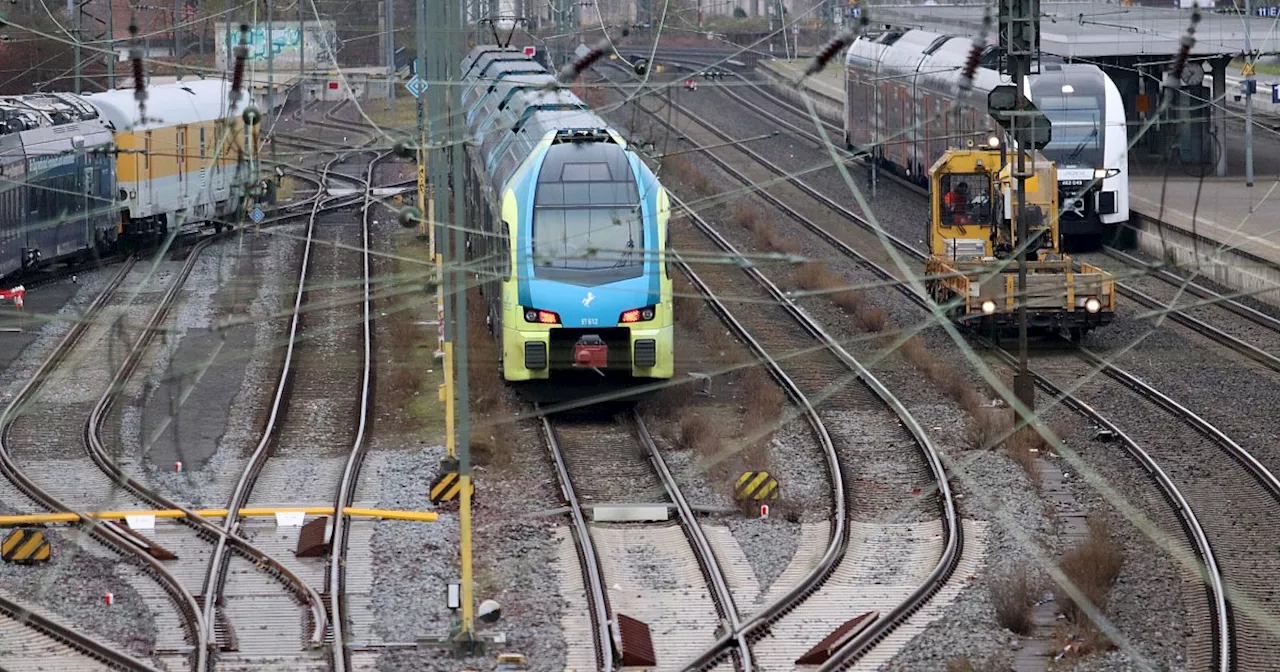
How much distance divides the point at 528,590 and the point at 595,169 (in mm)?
6875

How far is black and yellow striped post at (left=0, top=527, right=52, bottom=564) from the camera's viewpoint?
15062 millimetres

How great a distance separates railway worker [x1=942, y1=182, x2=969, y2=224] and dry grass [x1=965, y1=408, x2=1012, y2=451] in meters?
6.91

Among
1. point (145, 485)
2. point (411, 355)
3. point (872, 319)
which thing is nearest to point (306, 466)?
point (145, 485)

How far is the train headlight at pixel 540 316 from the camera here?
19672mm

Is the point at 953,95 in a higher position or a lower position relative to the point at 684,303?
higher

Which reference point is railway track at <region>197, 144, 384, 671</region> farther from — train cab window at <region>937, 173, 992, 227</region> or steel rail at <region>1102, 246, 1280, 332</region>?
steel rail at <region>1102, 246, 1280, 332</region>

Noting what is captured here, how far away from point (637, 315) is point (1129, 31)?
27.4 m

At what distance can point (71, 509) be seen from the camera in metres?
16.4

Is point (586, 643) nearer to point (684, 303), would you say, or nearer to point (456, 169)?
point (456, 169)

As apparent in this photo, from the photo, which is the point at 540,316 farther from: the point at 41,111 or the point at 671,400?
the point at 41,111

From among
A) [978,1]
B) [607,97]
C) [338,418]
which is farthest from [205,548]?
[978,1]

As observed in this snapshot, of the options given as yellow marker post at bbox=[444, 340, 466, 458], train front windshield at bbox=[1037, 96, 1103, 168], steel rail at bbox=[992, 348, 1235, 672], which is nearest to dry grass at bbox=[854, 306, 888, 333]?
steel rail at bbox=[992, 348, 1235, 672]

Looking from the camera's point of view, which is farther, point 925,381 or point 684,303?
point 684,303

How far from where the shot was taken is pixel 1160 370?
75.1 ft
